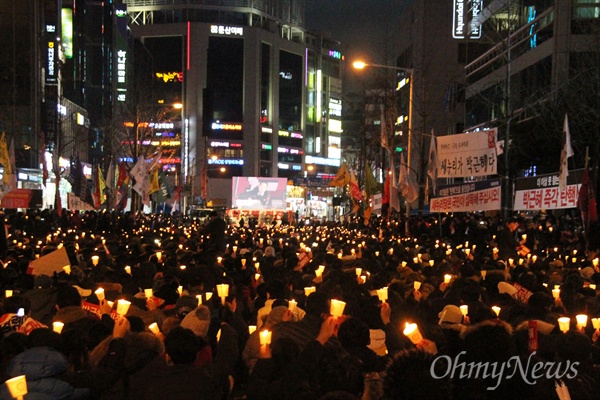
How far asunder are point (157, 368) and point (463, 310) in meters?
4.24

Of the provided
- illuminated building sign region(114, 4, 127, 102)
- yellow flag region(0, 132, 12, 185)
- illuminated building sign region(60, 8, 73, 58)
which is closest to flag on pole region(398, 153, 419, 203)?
yellow flag region(0, 132, 12, 185)

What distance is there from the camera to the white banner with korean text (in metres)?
17.8

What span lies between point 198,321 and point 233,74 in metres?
117

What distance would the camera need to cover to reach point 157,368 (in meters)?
5.54

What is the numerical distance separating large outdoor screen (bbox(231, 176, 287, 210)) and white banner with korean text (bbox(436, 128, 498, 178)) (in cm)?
3310

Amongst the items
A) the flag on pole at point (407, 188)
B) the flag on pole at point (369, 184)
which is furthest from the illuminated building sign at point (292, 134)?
the flag on pole at point (407, 188)

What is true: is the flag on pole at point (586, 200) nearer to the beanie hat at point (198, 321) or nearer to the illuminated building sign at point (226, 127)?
the beanie hat at point (198, 321)

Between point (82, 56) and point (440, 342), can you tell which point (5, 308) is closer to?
point (440, 342)

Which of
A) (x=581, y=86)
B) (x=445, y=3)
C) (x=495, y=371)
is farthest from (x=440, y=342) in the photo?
(x=445, y=3)

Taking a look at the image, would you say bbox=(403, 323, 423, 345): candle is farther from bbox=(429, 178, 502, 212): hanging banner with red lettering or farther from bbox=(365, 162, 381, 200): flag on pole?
bbox=(365, 162, 381, 200): flag on pole

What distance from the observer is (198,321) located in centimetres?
753

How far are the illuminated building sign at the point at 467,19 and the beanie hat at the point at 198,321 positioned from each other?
1929 inches

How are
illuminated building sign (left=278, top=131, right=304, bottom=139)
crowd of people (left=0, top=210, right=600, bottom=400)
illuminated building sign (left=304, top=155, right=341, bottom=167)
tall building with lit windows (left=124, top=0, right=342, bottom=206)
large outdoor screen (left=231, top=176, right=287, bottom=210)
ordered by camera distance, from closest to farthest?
crowd of people (left=0, top=210, right=600, bottom=400) → large outdoor screen (left=231, top=176, right=287, bottom=210) → tall building with lit windows (left=124, top=0, right=342, bottom=206) → illuminated building sign (left=278, top=131, right=304, bottom=139) → illuminated building sign (left=304, top=155, right=341, bottom=167)

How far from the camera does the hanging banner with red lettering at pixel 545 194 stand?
1675 centimetres
